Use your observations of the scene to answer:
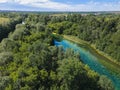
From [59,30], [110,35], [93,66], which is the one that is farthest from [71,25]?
[93,66]

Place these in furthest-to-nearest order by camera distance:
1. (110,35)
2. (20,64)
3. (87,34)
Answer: (87,34), (110,35), (20,64)

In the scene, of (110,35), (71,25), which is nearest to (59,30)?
(71,25)

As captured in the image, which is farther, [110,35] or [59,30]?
[59,30]

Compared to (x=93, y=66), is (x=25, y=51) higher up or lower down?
higher up

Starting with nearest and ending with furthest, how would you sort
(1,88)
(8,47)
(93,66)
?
(1,88), (8,47), (93,66)

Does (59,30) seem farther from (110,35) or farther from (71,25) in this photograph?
(110,35)

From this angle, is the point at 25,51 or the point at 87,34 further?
the point at 87,34

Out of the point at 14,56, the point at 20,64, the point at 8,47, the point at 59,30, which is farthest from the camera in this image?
the point at 59,30

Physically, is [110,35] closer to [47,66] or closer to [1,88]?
[47,66]

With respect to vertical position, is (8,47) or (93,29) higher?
(8,47)
